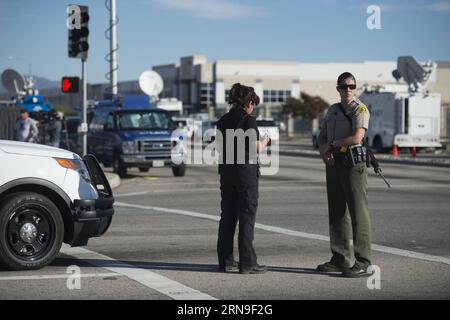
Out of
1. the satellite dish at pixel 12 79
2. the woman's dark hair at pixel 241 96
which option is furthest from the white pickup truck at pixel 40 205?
the satellite dish at pixel 12 79

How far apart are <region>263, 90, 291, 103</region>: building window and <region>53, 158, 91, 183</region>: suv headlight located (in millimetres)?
95323

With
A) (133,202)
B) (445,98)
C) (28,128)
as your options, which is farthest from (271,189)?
(445,98)

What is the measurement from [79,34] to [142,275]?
12.3m

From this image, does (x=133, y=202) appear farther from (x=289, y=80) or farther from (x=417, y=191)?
(x=289, y=80)

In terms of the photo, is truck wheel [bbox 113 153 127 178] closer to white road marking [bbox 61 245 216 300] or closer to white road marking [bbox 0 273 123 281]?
white road marking [bbox 61 245 216 300]

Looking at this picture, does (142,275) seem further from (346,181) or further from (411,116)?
(411,116)

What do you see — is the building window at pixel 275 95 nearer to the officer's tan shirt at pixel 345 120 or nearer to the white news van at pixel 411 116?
the white news van at pixel 411 116

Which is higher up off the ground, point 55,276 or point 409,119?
point 409,119

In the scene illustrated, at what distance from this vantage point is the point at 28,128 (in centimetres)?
2436

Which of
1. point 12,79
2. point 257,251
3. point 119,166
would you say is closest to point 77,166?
point 257,251

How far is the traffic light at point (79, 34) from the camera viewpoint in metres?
20.5

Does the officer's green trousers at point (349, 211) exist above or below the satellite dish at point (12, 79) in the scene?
below

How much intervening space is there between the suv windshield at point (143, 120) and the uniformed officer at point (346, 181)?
664 inches

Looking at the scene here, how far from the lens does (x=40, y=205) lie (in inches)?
368
